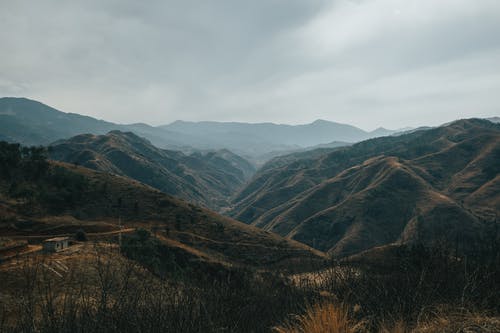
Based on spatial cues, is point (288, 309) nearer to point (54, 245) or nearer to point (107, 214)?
point (54, 245)

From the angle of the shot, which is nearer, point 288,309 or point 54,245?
point 288,309

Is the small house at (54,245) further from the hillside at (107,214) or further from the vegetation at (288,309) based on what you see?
the vegetation at (288,309)

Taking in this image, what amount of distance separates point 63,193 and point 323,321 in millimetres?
128197

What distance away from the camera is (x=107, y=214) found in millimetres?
115375

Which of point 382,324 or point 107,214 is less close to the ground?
point 382,324

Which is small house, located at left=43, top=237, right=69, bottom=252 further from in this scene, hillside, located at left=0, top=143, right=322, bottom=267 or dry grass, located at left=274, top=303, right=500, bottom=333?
dry grass, located at left=274, top=303, right=500, bottom=333

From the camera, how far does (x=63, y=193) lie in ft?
378

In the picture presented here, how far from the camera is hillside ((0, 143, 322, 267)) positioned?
90.8 meters

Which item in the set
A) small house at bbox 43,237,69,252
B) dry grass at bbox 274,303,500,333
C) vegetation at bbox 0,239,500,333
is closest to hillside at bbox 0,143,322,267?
small house at bbox 43,237,69,252

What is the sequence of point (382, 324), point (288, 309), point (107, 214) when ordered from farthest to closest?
point (107, 214), point (288, 309), point (382, 324)

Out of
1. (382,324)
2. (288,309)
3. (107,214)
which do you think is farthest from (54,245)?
(382,324)

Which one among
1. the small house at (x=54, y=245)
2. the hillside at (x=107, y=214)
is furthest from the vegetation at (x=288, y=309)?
the hillside at (x=107, y=214)

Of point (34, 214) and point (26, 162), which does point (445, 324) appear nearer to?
point (34, 214)

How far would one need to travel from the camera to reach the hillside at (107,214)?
9075 centimetres
